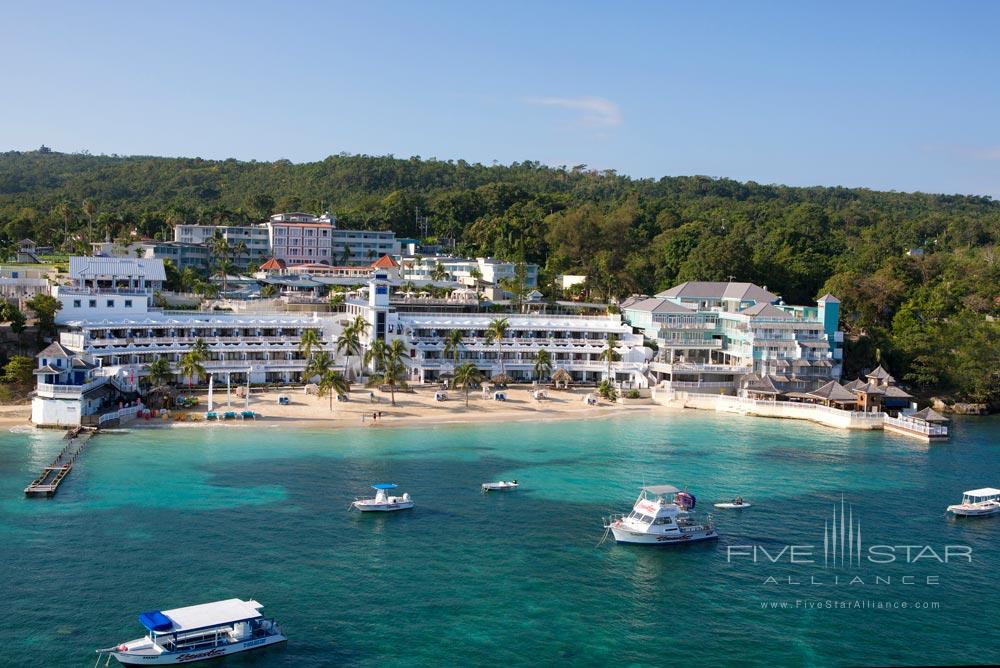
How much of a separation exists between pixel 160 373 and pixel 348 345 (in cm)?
1504

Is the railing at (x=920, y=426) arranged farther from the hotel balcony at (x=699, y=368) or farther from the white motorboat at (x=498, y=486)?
the white motorboat at (x=498, y=486)

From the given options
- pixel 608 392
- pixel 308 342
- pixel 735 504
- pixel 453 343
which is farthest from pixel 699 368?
pixel 735 504

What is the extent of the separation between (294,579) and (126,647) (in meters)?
7.49

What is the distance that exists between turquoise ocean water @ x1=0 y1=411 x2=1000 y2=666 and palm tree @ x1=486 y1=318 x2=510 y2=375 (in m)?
21.5

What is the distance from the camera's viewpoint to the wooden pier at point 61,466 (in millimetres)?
44969

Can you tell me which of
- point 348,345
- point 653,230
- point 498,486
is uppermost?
point 653,230

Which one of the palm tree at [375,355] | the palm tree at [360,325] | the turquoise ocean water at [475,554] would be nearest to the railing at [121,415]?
the turquoise ocean water at [475,554]

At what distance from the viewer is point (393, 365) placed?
7081cm

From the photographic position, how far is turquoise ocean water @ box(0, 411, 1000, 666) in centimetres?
3155

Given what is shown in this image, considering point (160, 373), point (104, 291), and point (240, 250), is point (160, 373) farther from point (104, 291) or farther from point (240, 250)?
point (240, 250)

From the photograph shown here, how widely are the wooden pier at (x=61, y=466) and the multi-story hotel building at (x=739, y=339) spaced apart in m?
46.9

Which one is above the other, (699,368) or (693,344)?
(693,344)

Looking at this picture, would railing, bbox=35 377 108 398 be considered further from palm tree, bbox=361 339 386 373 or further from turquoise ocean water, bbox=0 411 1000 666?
palm tree, bbox=361 339 386 373

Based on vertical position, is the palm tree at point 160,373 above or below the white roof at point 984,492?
above
